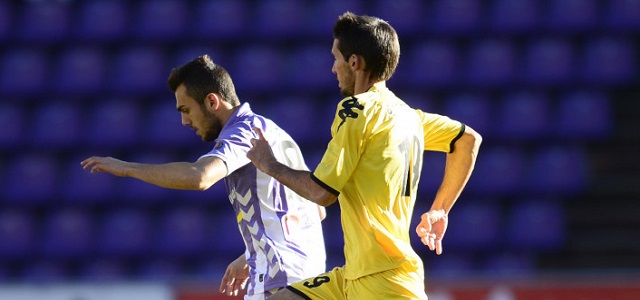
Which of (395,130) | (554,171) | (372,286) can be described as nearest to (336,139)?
(395,130)

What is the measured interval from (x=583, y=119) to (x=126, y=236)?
13.2ft

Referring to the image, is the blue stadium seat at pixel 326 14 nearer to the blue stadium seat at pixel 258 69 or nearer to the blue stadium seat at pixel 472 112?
the blue stadium seat at pixel 258 69

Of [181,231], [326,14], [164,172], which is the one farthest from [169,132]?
[164,172]

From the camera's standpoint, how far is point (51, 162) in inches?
393

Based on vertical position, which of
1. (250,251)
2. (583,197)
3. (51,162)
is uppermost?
(51,162)

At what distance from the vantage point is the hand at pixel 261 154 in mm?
3752

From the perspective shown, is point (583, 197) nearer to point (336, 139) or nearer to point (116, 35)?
point (116, 35)

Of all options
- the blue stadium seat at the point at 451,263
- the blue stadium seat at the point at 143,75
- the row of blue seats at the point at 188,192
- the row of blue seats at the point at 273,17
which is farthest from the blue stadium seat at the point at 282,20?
the blue stadium seat at the point at 451,263

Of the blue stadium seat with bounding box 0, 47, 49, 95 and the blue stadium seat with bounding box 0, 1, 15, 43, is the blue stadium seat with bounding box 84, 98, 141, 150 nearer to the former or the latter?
the blue stadium seat with bounding box 0, 47, 49, 95

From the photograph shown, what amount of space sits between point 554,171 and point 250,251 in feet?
17.5

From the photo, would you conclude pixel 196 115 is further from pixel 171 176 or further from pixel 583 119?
pixel 583 119

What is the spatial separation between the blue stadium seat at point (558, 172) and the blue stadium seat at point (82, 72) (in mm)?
4031

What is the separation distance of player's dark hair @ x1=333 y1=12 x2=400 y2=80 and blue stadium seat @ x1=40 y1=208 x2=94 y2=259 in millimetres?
6149

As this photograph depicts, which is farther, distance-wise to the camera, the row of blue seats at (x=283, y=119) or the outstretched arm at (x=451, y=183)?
the row of blue seats at (x=283, y=119)
